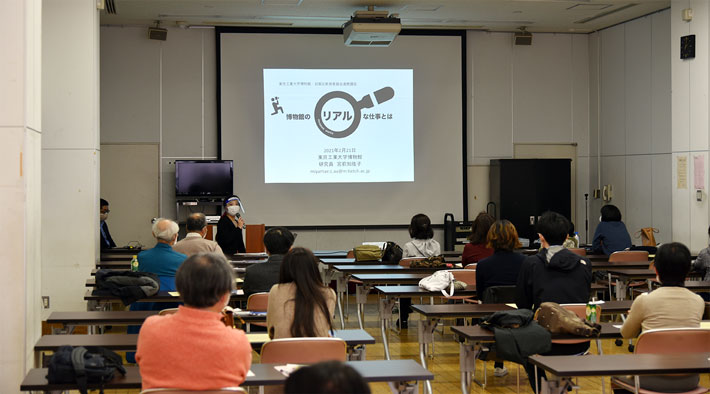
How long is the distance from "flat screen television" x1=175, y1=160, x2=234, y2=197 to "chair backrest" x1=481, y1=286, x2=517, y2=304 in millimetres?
6694

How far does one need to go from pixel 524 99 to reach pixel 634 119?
1822mm

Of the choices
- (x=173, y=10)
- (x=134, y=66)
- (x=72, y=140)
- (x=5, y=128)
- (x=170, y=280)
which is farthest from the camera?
(x=134, y=66)

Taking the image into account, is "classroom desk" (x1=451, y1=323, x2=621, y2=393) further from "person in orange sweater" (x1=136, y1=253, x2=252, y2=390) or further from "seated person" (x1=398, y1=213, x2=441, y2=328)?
"seated person" (x1=398, y1=213, x2=441, y2=328)

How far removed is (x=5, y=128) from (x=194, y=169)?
7.27 metres

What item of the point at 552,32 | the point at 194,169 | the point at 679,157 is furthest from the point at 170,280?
the point at 552,32

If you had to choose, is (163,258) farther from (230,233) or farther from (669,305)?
(230,233)

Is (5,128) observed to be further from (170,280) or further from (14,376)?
(170,280)

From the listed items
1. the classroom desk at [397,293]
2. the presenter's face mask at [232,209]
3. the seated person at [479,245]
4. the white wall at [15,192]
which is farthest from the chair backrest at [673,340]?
the presenter's face mask at [232,209]

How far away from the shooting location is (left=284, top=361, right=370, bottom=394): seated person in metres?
1.55

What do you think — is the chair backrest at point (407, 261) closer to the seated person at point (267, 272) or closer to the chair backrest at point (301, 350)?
the seated person at point (267, 272)

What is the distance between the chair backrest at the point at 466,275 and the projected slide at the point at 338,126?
5980 millimetres

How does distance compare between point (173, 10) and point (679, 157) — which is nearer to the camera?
point (679, 157)

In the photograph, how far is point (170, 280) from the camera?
6.50m

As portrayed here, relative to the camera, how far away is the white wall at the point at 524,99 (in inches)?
529
